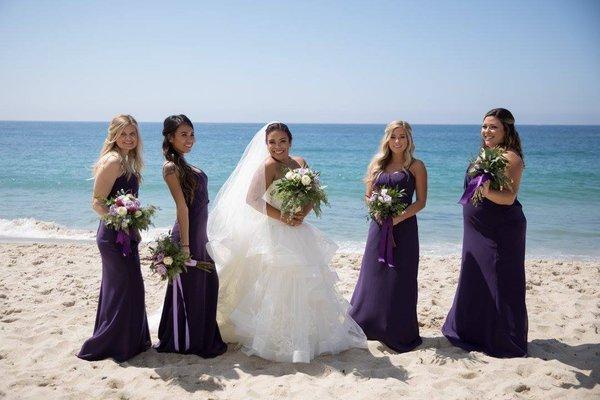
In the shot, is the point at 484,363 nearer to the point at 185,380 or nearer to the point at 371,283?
the point at 371,283

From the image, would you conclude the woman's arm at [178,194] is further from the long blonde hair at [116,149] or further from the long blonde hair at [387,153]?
the long blonde hair at [387,153]

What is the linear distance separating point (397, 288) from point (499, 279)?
1.17m

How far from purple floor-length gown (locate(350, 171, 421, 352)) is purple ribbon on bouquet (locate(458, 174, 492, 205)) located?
0.65 metres

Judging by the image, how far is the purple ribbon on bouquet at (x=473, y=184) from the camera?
509 cm

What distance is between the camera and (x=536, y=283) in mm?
8461

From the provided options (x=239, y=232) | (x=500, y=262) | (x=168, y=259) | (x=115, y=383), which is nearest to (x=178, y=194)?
(x=168, y=259)

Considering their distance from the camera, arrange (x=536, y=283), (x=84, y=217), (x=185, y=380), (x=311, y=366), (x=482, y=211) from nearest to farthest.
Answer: (x=185, y=380)
(x=311, y=366)
(x=482, y=211)
(x=536, y=283)
(x=84, y=217)

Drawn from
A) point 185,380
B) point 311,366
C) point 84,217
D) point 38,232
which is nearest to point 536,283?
point 311,366

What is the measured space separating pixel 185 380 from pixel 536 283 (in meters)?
6.58

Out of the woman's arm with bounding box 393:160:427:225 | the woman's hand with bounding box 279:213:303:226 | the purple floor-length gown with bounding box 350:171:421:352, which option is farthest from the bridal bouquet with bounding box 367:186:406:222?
the woman's hand with bounding box 279:213:303:226

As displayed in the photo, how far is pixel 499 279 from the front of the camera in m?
5.43

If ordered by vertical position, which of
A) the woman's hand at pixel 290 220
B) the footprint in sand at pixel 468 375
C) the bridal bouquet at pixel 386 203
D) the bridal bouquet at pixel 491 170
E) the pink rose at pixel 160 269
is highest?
the bridal bouquet at pixel 491 170

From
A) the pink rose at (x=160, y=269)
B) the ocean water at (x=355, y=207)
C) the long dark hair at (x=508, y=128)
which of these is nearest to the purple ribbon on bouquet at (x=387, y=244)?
the ocean water at (x=355, y=207)

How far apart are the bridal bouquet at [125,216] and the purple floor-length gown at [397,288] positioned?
2.79 m
